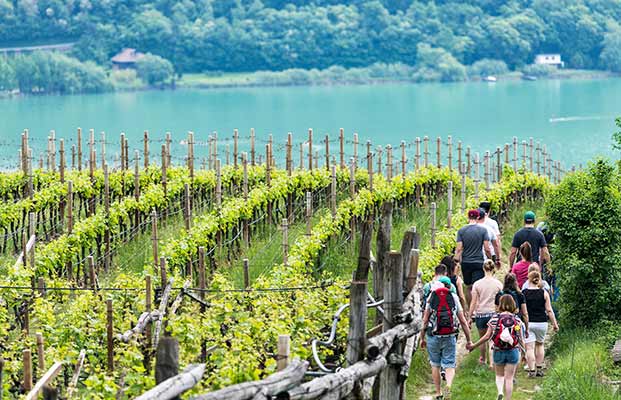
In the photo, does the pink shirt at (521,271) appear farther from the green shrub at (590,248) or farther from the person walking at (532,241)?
the person walking at (532,241)

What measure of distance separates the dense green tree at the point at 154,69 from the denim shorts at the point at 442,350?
355 ft

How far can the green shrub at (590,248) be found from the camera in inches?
569

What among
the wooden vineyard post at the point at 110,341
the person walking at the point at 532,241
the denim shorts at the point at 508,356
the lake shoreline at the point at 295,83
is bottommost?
the lake shoreline at the point at 295,83

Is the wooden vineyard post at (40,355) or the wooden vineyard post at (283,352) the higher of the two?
the wooden vineyard post at (283,352)

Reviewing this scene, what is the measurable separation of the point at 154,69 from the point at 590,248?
106537 millimetres

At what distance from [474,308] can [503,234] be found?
34.0ft

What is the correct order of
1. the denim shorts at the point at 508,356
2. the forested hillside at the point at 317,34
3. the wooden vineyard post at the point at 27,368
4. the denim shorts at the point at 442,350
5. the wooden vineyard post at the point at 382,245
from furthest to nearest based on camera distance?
the forested hillside at the point at 317,34
the denim shorts at the point at 442,350
the denim shorts at the point at 508,356
the wooden vineyard post at the point at 382,245
the wooden vineyard post at the point at 27,368

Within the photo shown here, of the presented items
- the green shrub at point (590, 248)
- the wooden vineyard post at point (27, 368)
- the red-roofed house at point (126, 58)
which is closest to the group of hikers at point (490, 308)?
the green shrub at point (590, 248)

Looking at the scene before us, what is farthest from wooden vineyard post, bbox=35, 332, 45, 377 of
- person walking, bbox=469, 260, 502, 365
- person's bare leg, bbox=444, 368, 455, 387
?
person walking, bbox=469, 260, 502, 365

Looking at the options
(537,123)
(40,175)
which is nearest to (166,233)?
(40,175)

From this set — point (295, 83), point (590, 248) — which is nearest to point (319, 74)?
point (295, 83)

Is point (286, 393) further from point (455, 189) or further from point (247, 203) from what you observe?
point (455, 189)

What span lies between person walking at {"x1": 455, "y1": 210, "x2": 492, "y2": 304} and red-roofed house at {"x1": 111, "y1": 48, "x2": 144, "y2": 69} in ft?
354

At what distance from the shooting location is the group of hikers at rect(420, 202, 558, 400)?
472 inches
